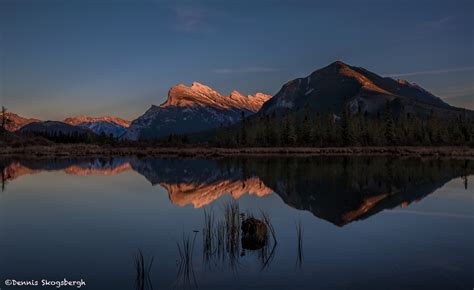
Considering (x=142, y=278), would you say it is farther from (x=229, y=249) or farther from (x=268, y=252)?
(x=268, y=252)

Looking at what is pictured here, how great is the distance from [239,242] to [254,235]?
2.18ft

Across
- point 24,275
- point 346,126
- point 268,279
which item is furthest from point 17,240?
point 346,126

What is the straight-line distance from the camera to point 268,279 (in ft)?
43.9

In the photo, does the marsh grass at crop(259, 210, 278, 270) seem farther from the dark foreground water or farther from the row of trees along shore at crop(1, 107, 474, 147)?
the row of trees along shore at crop(1, 107, 474, 147)

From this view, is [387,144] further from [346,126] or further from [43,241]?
[43,241]

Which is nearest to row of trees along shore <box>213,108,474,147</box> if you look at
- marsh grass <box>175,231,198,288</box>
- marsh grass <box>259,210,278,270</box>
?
marsh grass <box>259,210,278,270</box>

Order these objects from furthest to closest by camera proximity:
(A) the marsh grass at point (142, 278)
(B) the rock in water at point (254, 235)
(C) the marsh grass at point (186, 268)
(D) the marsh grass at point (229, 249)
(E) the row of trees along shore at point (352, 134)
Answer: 1. (E) the row of trees along shore at point (352, 134)
2. (B) the rock in water at point (254, 235)
3. (D) the marsh grass at point (229, 249)
4. (C) the marsh grass at point (186, 268)
5. (A) the marsh grass at point (142, 278)

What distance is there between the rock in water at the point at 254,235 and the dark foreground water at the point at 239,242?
1.08ft

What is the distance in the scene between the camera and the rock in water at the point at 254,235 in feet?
56.0

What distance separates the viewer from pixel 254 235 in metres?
17.5

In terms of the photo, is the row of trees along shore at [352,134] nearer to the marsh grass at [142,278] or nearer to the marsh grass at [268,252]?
the marsh grass at [268,252]

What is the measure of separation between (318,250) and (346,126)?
117 meters

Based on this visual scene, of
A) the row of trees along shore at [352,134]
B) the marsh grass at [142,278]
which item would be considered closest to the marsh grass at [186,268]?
the marsh grass at [142,278]

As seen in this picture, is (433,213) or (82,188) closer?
(433,213)
